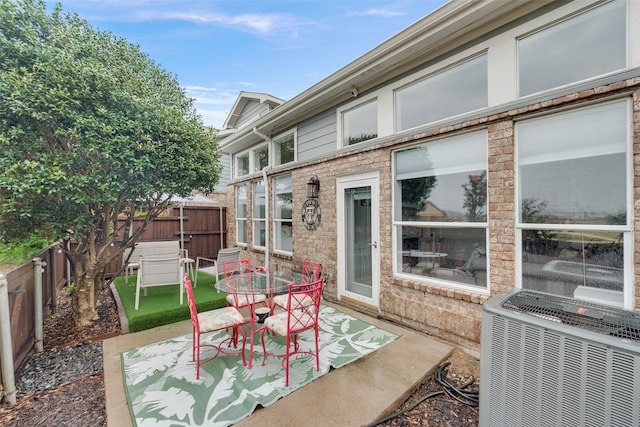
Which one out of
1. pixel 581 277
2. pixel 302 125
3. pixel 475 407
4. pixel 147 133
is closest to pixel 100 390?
pixel 147 133

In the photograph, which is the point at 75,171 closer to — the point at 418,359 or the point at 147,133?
the point at 147,133

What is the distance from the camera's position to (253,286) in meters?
3.29

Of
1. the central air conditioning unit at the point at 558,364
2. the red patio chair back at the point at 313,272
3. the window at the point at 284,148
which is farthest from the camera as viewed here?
the window at the point at 284,148


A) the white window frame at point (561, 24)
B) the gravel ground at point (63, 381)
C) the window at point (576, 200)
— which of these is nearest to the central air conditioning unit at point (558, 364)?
the window at point (576, 200)

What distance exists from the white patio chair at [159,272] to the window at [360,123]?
3.66 metres

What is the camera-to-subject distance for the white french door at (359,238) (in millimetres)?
4270

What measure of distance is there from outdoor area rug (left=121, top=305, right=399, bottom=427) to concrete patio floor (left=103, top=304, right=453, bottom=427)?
0.08 metres

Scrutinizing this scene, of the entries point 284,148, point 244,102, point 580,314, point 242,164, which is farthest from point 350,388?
point 244,102

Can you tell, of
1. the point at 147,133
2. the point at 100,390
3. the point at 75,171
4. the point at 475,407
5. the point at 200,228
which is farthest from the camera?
the point at 200,228

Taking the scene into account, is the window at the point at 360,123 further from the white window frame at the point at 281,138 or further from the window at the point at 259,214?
the window at the point at 259,214

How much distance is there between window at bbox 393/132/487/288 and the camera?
10.5 feet

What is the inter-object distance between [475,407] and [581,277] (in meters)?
1.61

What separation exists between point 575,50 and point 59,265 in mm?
9037

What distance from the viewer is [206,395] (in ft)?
7.63
